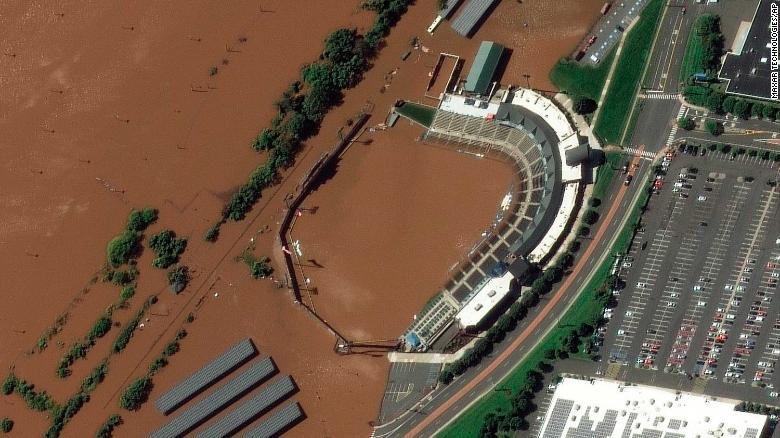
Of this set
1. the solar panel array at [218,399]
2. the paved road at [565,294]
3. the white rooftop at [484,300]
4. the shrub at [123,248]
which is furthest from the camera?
the shrub at [123,248]

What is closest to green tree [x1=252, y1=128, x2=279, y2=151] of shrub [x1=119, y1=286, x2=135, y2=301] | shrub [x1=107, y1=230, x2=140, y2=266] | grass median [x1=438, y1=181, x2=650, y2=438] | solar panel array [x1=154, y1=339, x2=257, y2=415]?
shrub [x1=107, y1=230, x2=140, y2=266]

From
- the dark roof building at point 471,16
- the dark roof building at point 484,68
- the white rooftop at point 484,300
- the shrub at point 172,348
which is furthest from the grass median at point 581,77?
the shrub at point 172,348

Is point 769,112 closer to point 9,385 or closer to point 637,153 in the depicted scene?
point 637,153

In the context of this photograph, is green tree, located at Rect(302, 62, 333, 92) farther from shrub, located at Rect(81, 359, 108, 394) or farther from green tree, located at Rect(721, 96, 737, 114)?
green tree, located at Rect(721, 96, 737, 114)

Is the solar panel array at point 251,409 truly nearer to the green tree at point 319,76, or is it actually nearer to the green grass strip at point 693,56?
the green tree at point 319,76

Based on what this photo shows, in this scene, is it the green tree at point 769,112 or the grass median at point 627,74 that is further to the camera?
the grass median at point 627,74

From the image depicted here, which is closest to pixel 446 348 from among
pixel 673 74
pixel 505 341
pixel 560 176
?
pixel 505 341

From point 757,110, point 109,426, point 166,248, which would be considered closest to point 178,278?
point 166,248
